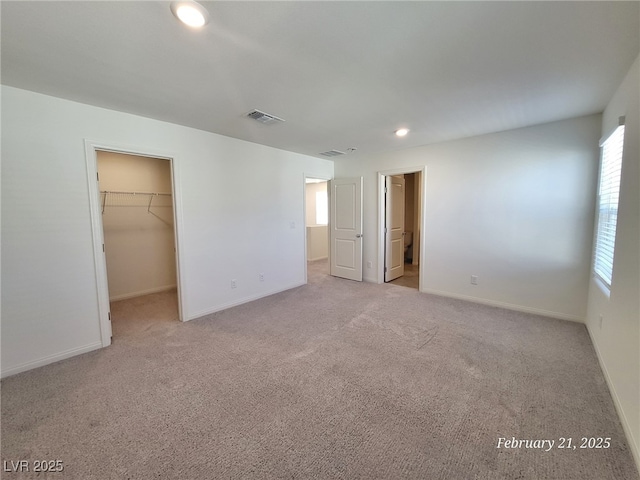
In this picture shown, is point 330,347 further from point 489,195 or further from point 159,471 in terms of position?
point 489,195

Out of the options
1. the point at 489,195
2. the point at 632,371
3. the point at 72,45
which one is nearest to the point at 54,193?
the point at 72,45

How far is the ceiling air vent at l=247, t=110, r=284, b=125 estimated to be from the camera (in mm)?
2725

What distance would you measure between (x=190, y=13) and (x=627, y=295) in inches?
123

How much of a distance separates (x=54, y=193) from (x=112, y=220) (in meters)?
1.92

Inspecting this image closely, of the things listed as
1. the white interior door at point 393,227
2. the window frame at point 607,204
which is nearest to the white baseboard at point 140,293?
the white interior door at point 393,227

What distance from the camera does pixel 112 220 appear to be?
4078mm

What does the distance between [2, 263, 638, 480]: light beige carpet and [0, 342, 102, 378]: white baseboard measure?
85 millimetres

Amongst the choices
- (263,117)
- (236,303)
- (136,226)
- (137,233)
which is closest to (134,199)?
(136,226)

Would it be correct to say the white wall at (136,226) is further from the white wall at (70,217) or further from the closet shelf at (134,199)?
the white wall at (70,217)

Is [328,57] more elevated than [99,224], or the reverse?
[328,57]

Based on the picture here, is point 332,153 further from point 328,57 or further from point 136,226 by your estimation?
point 136,226

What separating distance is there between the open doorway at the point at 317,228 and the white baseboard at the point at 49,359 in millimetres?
4043

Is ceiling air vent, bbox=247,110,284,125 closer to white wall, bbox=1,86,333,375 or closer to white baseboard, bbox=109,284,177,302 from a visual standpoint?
white wall, bbox=1,86,333,375

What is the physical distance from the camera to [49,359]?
2.39 metres
